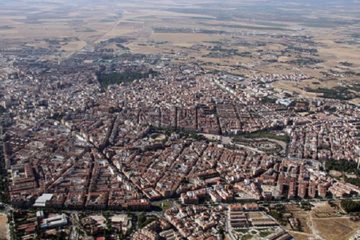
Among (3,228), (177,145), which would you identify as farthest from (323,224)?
(3,228)

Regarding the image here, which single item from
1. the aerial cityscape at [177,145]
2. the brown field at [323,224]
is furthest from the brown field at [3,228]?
the brown field at [323,224]

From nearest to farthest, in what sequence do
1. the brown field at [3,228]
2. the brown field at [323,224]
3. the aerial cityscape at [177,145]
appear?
the brown field at [3,228]
the brown field at [323,224]
the aerial cityscape at [177,145]

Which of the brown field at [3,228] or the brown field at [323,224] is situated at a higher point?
the brown field at [3,228]

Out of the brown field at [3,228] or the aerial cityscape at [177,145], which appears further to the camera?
the aerial cityscape at [177,145]

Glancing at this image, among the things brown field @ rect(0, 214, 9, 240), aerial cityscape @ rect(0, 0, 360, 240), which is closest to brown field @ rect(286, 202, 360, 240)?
aerial cityscape @ rect(0, 0, 360, 240)

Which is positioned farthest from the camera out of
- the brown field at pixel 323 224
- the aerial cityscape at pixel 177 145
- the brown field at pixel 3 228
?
the aerial cityscape at pixel 177 145

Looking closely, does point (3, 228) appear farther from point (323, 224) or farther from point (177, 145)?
point (323, 224)

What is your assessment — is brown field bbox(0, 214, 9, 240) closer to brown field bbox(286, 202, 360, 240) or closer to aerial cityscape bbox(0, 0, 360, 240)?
aerial cityscape bbox(0, 0, 360, 240)

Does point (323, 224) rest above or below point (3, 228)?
below

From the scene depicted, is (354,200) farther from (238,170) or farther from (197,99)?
(197,99)

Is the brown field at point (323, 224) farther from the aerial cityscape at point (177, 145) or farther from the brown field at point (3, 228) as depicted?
the brown field at point (3, 228)
